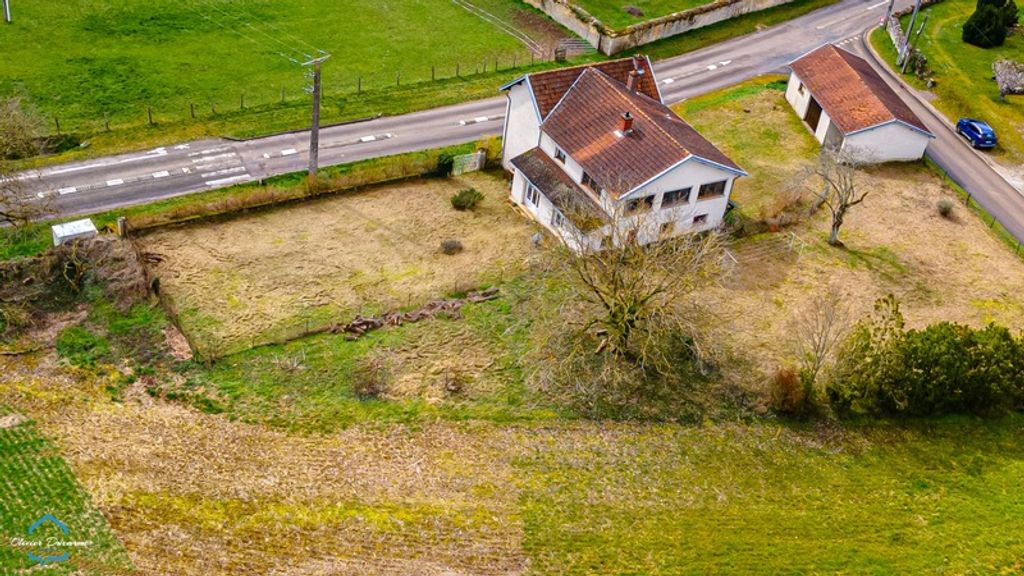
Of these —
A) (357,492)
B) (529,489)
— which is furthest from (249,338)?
(529,489)

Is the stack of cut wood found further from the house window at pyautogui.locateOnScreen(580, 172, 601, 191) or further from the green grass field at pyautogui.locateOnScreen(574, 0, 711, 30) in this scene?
the house window at pyautogui.locateOnScreen(580, 172, 601, 191)

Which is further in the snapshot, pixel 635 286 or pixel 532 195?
pixel 532 195

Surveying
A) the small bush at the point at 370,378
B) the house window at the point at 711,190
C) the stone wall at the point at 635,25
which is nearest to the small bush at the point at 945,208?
the house window at the point at 711,190

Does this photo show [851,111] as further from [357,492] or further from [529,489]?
[357,492]

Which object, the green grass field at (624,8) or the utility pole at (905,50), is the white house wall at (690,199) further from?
the utility pole at (905,50)

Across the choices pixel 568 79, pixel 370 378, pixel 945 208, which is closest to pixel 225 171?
pixel 568 79

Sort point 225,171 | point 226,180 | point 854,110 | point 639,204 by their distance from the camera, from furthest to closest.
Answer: point 854,110 → point 225,171 → point 226,180 → point 639,204

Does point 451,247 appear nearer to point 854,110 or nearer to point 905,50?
point 854,110
